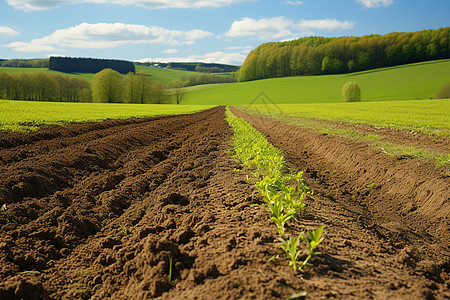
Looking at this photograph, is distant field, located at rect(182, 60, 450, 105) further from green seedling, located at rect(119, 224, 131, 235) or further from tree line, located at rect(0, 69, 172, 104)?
green seedling, located at rect(119, 224, 131, 235)

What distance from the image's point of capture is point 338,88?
77.6 meters

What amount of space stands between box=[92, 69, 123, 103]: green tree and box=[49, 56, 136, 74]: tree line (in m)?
79.6

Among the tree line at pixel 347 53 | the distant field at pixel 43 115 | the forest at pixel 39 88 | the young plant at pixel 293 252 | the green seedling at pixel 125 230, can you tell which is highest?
the tree line at pixel 347 53

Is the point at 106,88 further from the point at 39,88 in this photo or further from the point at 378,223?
the point at 378,223

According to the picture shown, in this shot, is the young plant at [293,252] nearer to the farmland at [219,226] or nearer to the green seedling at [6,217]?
the farmland at [219,226]

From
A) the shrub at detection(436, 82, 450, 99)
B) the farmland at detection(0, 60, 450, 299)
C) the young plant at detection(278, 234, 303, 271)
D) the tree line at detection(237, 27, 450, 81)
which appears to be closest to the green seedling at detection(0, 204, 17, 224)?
the farmland at detection(0, 60, 450, 299)

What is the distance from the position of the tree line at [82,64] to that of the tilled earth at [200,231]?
147284mm

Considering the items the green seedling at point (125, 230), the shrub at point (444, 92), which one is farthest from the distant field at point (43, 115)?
the shrub at point (444, 92)

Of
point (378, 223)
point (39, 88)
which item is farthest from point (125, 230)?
point (39, 88)

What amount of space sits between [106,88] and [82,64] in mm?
83772

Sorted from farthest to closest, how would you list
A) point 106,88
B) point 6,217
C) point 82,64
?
point 82,64, point 106,88, point 6,217

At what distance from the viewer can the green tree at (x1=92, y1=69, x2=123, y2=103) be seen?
226 ft

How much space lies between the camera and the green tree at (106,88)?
68.8 meters

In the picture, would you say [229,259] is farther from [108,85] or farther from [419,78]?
[419,78]
